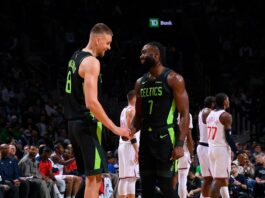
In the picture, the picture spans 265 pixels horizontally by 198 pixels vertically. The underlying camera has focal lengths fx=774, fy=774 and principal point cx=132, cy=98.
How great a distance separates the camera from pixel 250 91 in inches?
984

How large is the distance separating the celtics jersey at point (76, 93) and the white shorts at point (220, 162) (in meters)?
4.45

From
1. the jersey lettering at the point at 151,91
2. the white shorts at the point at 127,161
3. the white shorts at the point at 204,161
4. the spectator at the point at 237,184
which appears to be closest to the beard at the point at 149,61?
the jersey lettering at the point at 151,91

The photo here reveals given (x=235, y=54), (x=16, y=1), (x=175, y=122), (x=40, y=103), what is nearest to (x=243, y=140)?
(x=235, y=54)

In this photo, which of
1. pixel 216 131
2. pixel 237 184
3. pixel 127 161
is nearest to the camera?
pixel 216 131

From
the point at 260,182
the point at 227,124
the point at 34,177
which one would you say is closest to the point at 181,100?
the point at 227,124

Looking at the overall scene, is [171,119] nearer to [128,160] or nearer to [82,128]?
[82,128]

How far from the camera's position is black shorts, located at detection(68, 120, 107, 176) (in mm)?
8734

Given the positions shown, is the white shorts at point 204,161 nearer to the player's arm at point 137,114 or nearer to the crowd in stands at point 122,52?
the player's arm at point 137,114

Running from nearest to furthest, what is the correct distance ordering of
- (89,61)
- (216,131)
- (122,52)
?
1. (89,61)
2. (216,131)
3. (122,52)

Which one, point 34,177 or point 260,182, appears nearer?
point 34,177

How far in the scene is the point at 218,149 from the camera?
42.2ft

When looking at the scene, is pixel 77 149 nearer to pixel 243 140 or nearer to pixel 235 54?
pixel 243 140

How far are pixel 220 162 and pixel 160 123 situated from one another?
395 cm

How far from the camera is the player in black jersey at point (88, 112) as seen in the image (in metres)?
8.61
